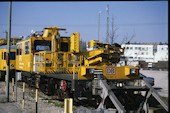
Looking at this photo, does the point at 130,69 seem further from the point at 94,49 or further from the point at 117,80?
the point at 94,49

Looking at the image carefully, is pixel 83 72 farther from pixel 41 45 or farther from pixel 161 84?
pixel 161 84

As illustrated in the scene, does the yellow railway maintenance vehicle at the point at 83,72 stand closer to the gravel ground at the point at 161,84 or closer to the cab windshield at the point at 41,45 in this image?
the cab windshield at the point at 41,45

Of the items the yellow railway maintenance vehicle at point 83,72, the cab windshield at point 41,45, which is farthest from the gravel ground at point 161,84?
the cab windshield at point 41,45

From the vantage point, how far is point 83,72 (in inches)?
442

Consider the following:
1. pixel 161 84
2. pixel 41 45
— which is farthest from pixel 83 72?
pixel 161 84

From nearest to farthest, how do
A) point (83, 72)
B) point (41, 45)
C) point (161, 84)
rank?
point (83, 72) < point (41, 45) < point (161, 84)

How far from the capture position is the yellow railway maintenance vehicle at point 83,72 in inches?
429

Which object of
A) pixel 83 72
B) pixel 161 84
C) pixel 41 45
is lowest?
pixel 161 84

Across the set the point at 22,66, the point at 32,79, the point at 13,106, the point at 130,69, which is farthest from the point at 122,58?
the point at 22,66

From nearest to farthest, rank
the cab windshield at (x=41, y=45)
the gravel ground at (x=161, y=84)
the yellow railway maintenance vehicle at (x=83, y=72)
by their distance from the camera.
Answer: the yellow railway maintenance vehicle at (x=83, y=72)
the cab windshield at (x=41, y=45)
the gravel ground at (x=161, y=84)

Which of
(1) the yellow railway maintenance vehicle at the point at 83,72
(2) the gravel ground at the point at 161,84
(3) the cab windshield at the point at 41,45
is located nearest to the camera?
(1) the yellow railway maintenance vehicle at the point at 83,72

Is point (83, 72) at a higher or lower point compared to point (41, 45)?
→ lower

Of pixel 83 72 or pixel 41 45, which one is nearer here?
pixel 83 72

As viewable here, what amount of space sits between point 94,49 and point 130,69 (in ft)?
6.86
